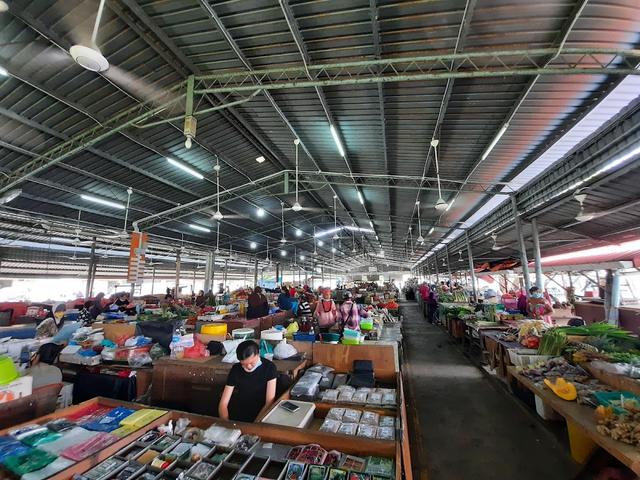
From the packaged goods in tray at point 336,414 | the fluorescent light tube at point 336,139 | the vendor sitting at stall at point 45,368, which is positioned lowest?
the packaged goods in tray at point 336,414

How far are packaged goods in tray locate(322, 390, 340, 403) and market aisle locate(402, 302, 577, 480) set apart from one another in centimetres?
152

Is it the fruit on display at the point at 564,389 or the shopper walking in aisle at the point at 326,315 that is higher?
the shopper walking in aisle at the point at 326,315

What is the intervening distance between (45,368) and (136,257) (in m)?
10.0

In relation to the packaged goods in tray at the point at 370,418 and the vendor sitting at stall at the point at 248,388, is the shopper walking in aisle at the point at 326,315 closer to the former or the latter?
the vendor sitting at stall at the point at 248,388

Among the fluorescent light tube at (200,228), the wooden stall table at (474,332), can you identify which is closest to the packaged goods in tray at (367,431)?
the wooden stall table at (474,332)

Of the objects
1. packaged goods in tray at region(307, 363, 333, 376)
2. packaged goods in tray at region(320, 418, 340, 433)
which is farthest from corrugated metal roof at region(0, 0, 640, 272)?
packaged goods in tray at region(320, 418, 340, 433)

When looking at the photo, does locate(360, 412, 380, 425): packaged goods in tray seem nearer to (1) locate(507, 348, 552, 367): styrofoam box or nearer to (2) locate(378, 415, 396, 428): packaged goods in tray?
(2) locate(378, 415, 396, 428): packaged goods in tray

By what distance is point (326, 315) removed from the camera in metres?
5.88

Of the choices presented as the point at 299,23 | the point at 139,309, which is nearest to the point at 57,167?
the point at 139,309

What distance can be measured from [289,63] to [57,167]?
7521 mm

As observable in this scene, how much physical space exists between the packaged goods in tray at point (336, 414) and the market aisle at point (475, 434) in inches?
67.1

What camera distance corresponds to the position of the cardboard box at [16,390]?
2217 mm

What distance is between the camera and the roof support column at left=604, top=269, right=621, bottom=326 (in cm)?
747

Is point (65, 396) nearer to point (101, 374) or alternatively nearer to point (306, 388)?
point (101, 374)
